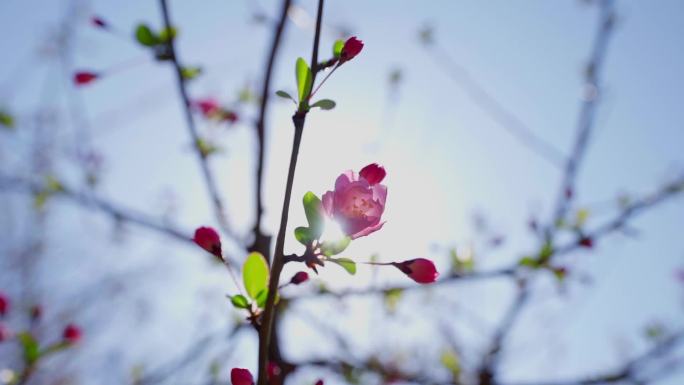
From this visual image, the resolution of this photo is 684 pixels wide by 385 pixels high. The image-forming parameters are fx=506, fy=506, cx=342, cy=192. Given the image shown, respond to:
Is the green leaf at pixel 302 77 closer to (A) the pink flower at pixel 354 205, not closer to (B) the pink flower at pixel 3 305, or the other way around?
(A) the pink flower at pixel 354 205

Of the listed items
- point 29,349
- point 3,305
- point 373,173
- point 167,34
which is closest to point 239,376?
point 373,173

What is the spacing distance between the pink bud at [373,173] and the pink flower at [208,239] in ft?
0.83

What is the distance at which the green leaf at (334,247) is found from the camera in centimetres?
78

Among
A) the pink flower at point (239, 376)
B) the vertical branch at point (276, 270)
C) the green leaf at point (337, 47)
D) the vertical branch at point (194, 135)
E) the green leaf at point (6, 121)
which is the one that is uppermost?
the green leaf at point (6, 121)

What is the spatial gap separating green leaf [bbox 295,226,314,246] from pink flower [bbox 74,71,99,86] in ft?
4.05

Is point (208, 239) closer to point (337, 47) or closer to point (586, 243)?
point (337, 47)

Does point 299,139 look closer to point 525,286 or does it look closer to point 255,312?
point 255,312

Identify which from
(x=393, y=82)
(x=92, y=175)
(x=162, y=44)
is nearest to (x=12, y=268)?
(x=92, y=175)

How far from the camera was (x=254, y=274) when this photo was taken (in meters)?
0.84

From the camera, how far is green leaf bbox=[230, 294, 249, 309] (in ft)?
2.63

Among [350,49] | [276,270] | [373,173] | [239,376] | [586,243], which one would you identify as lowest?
[239,376]

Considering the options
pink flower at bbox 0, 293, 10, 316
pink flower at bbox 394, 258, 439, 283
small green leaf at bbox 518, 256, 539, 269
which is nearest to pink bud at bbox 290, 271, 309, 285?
pink flower at bbox 394, 258, 439, 283

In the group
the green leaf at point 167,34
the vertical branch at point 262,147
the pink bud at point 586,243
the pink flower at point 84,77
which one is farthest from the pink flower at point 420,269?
the pink bud at point 586,243

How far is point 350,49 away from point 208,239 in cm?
37
